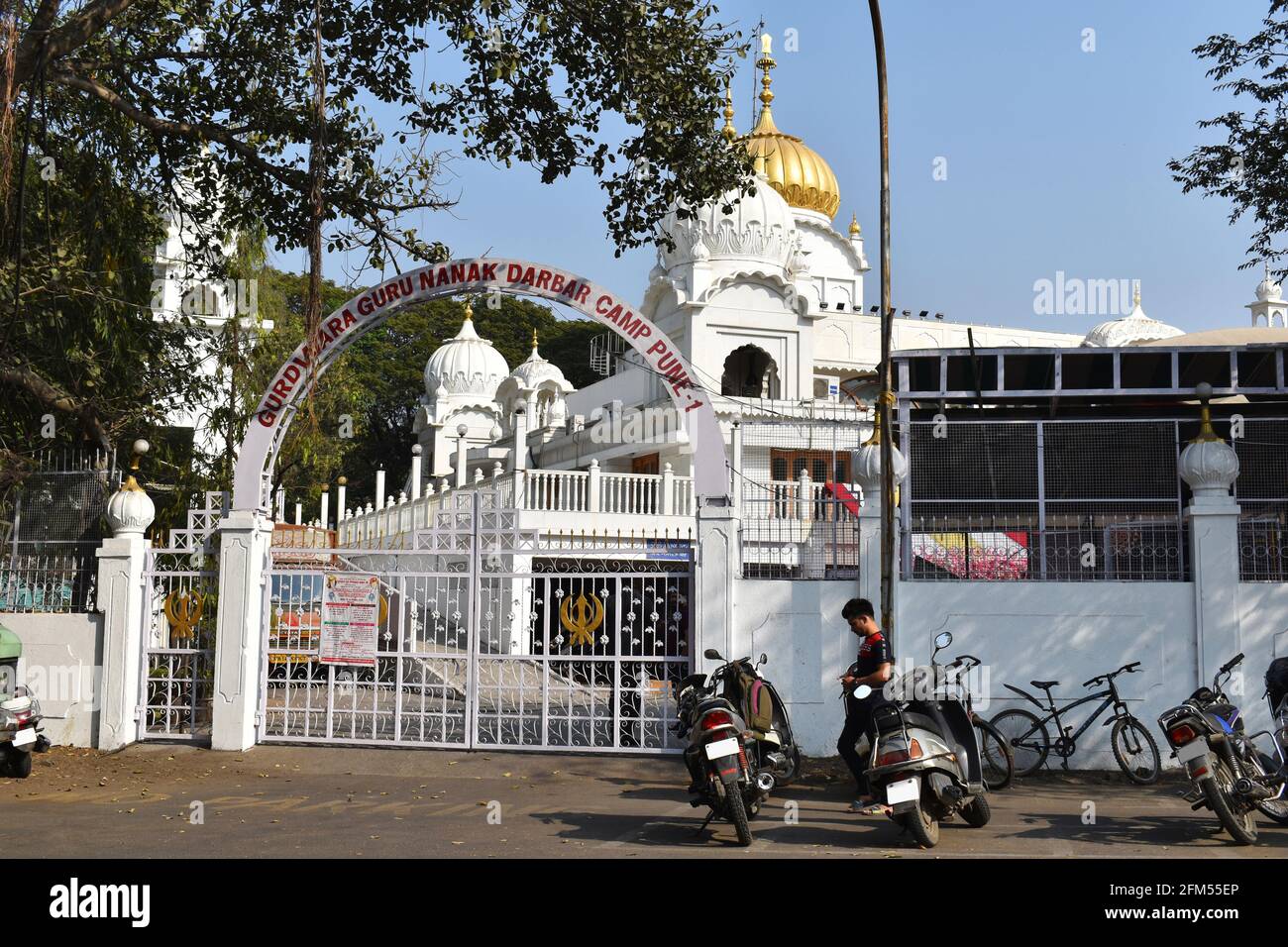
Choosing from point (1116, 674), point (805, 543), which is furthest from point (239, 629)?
point (1116, 674)

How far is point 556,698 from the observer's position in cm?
1264

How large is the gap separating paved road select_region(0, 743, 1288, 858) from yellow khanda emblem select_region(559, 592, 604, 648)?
3.41ft

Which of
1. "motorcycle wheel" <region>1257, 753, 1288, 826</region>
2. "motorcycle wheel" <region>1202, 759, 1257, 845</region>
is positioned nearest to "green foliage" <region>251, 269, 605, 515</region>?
"motorcycle wheel" <region>1257, 753, 1288, 826</region>

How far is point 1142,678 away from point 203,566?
861 cm

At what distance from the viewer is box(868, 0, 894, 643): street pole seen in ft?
36.8

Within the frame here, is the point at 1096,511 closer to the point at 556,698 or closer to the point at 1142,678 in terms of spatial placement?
the point at 1142,678

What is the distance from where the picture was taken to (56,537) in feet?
43.3

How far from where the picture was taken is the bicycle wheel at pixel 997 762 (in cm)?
1050

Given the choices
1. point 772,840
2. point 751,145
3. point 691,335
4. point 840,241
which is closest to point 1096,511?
point 772,840

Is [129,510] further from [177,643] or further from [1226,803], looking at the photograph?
[1226,803]

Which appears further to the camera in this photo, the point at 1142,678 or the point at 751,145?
the point at 751,145

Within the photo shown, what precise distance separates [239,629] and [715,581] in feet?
14.1

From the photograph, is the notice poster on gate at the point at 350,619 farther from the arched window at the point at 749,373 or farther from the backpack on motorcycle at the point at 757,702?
the arched window at the point at 749,373

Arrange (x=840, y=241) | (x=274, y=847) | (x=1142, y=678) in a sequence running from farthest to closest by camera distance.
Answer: (x=840, y=241) → (x=1142, y=678) → (x=274, y=847)
